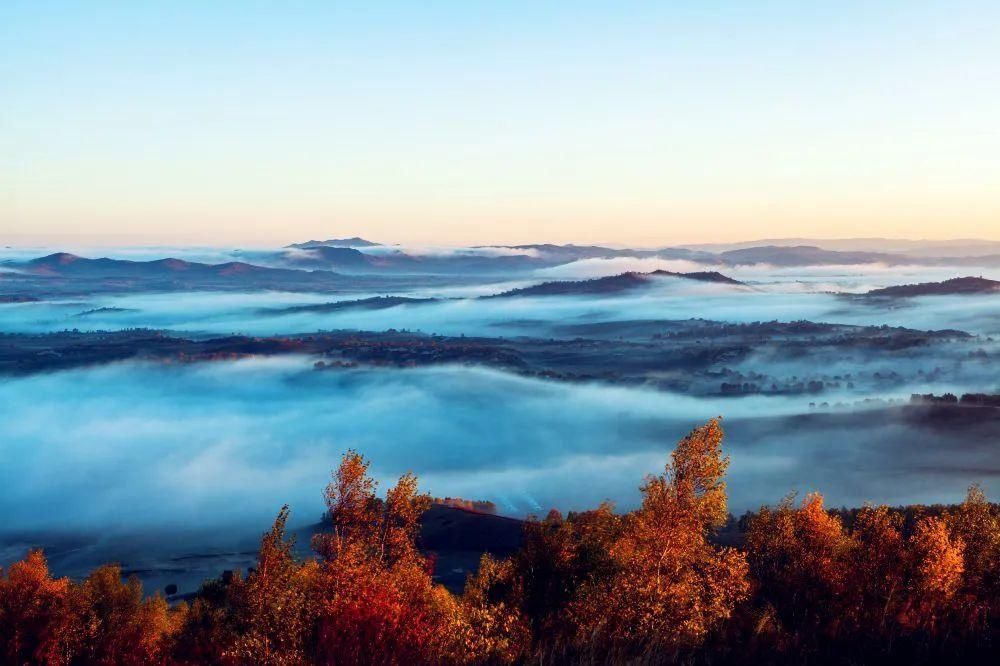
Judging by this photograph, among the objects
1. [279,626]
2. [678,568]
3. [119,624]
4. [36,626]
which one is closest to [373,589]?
[279,626]

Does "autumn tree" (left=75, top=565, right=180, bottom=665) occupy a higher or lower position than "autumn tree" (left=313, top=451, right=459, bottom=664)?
lower

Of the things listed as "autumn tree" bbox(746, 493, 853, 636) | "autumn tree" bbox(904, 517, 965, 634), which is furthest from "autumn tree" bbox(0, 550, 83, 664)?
"autumn tree" bbox(904, 517, 965, 634)

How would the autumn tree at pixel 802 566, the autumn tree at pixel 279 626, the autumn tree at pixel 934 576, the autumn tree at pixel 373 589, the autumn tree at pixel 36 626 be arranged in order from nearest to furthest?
the autumn tree at pixel 373 589 < the autumn tree at pixel 279 626 < the autumn tree at pixel 36 626 < the autumn tree at pixel 934 576 < the autumn tree at pixel 802 566

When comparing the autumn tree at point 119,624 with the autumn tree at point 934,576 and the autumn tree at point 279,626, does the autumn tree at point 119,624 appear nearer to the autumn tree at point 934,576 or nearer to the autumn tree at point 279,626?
the autumn tree at point 279,626

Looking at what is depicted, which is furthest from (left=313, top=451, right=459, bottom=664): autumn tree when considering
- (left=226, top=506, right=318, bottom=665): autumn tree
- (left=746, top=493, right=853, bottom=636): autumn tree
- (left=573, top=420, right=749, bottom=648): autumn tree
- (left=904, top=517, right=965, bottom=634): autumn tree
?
(left=904, top=517, right=965, bottom=634): autumn tree

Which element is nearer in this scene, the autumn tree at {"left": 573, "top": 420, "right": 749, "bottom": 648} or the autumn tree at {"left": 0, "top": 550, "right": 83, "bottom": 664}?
the autumn tree at {"left": 573, "top": 420, "right": 749, "bottom": 648}

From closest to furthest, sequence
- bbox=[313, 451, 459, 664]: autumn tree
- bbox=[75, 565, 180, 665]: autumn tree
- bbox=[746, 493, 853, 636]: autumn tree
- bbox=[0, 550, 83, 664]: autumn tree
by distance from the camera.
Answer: bbox=[313, 451, 459, 664]: autumn tree, bbox=[75, 565, 180, 665]: autumn tree, bbox=[0, 550, 83, 664]: autumn tree, bbox=[746, 493, 853, 636]: autumn tree

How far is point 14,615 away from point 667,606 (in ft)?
72.1

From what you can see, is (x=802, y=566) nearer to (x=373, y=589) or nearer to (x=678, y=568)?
(x=678, y=568)

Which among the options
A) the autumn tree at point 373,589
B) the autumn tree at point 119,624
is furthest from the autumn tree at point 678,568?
the autumn tree at point 119,624

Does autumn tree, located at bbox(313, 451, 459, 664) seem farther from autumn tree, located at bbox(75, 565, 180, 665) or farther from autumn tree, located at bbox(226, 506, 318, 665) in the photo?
autumn tree, located at bbox(75, 565, 180, 665)

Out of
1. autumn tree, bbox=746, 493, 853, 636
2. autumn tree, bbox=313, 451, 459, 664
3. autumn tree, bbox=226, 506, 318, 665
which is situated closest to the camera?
autumn tree, bbox=313, 451, 459, 664

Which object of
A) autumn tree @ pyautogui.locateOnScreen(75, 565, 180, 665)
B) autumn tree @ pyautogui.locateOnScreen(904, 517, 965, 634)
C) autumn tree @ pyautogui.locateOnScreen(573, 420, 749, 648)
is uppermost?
autumn tree @ pyautogui.locateOnScreen(573, 420, 749, 648)

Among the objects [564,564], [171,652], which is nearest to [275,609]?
[171,652]
